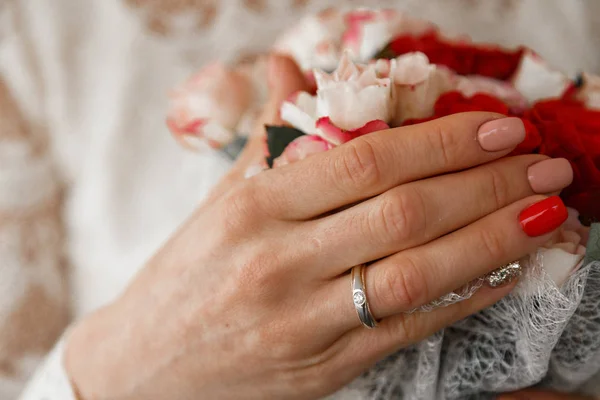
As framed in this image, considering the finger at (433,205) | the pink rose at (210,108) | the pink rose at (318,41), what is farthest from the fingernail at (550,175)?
the pink rose at (210,108)

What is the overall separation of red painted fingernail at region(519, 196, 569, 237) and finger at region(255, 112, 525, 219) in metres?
0.06

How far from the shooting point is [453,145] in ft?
1.56

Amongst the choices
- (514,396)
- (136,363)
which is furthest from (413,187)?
(136,363)

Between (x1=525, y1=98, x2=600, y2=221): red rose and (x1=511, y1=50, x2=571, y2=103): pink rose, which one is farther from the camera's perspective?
(x1=511, y1=50, x2=571, y2=103): pink rose

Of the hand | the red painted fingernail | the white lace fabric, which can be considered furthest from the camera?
the white lace fabric

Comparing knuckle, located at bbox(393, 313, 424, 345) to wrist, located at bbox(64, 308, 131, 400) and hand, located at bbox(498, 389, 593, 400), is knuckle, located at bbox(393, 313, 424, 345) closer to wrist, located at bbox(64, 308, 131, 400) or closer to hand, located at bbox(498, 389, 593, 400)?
hand, located at bbox(498, 389, 593, 400)

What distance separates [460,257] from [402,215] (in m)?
0.07

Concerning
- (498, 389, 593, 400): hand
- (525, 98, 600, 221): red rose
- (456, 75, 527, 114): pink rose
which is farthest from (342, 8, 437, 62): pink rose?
(498, 389, 593, 400): hand

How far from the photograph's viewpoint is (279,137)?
0.55 metres

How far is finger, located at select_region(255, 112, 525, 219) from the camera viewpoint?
1.55ft

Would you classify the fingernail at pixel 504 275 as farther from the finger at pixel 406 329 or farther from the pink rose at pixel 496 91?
the pink rose at pixel 496 91

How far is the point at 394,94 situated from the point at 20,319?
2.55 feet

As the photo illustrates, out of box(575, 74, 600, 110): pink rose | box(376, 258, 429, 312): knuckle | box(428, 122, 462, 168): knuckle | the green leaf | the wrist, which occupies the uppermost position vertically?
box(575, 74, 600, 110): pink rose

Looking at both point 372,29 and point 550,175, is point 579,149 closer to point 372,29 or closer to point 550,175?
point 550,175
